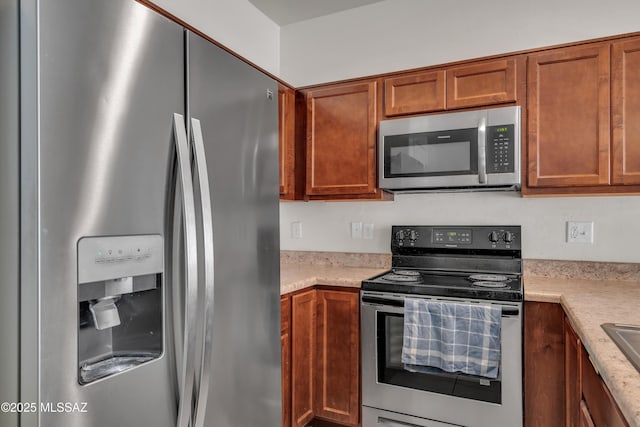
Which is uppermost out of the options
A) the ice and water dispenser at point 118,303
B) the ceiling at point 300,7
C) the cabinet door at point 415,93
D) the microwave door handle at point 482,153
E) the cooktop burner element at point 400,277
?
the ceiling at point 300,7

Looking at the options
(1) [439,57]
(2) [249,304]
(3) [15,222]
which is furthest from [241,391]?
(1) [439,57]

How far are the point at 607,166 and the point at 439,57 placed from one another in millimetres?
1105

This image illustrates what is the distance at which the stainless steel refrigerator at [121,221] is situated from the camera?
810 mm

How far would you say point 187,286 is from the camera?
106 cm

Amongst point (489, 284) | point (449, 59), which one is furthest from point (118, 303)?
point (449, 59)

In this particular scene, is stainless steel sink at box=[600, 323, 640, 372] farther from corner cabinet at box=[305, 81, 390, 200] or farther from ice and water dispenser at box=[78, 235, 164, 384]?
corner cabinet at box=[305, 81, 390, 200]

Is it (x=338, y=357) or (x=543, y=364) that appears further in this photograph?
(x=338, y=357)

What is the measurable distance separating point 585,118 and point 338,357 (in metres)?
1.70

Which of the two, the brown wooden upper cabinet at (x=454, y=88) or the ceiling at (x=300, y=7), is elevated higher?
the ceiling at (x=300, y=7)

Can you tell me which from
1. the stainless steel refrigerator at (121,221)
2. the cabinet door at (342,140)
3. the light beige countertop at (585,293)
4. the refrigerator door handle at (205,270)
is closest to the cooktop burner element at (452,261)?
the light beige countertop at (585,293)

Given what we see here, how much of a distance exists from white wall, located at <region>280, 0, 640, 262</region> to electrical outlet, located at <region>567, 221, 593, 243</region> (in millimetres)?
25

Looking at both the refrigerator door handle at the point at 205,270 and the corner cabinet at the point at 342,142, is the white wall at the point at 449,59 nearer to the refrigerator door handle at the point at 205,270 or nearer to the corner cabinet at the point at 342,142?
the corner cabinet at the point at 342,142

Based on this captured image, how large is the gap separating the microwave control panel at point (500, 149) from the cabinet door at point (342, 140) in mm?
629

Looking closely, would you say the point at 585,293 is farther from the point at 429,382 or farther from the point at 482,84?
the point at 482,84
